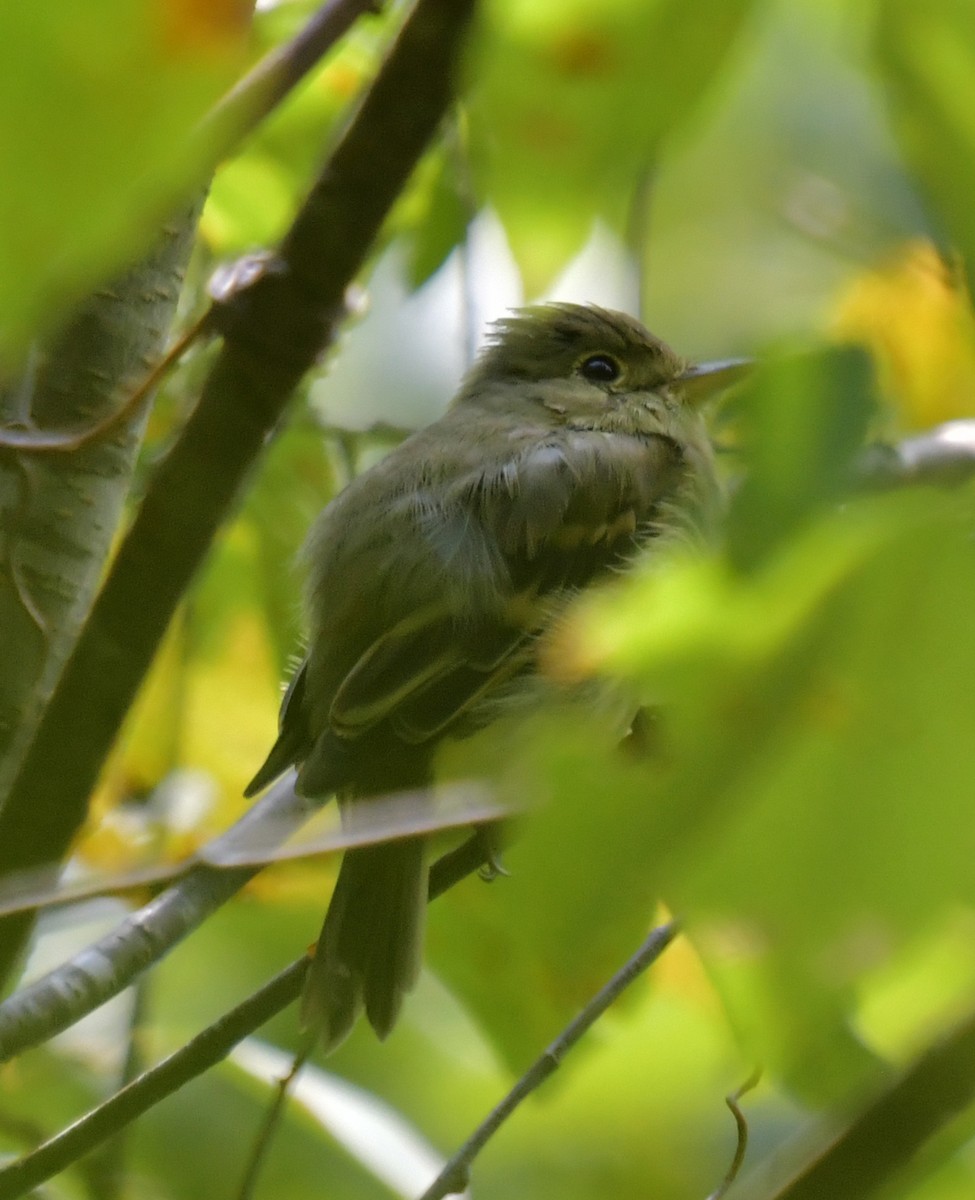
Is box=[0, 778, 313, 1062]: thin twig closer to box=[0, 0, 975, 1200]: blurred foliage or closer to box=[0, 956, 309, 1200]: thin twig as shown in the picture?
box=[0, 956, 309, 1200]: thin twig

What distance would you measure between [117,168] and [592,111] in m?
0.49

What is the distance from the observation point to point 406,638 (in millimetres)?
2709

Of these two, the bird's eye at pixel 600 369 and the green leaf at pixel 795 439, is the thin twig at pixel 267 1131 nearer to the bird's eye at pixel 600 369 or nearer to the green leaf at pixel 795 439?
the green leaf at pixel 795 439

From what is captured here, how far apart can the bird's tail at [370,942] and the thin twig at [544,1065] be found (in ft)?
1.17

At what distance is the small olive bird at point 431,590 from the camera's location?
243 centimetres

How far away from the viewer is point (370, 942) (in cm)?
235

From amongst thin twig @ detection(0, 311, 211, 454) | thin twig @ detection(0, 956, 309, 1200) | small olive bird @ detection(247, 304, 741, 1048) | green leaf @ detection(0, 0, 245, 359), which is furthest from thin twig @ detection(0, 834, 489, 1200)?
green leaf @ detection(0, 0, 245, 359)

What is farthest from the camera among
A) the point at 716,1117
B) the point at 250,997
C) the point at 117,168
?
the point at 716,1117

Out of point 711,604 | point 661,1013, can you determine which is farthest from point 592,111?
point 661,1013

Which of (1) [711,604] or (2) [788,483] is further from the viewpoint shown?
(2) [788,483]

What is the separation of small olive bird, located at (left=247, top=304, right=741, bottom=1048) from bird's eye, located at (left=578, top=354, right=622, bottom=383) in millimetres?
181

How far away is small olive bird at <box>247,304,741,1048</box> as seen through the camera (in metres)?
2.43

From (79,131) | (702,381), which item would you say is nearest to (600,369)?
(702,381)

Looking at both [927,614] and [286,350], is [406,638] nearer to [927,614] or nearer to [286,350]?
[286,350]
